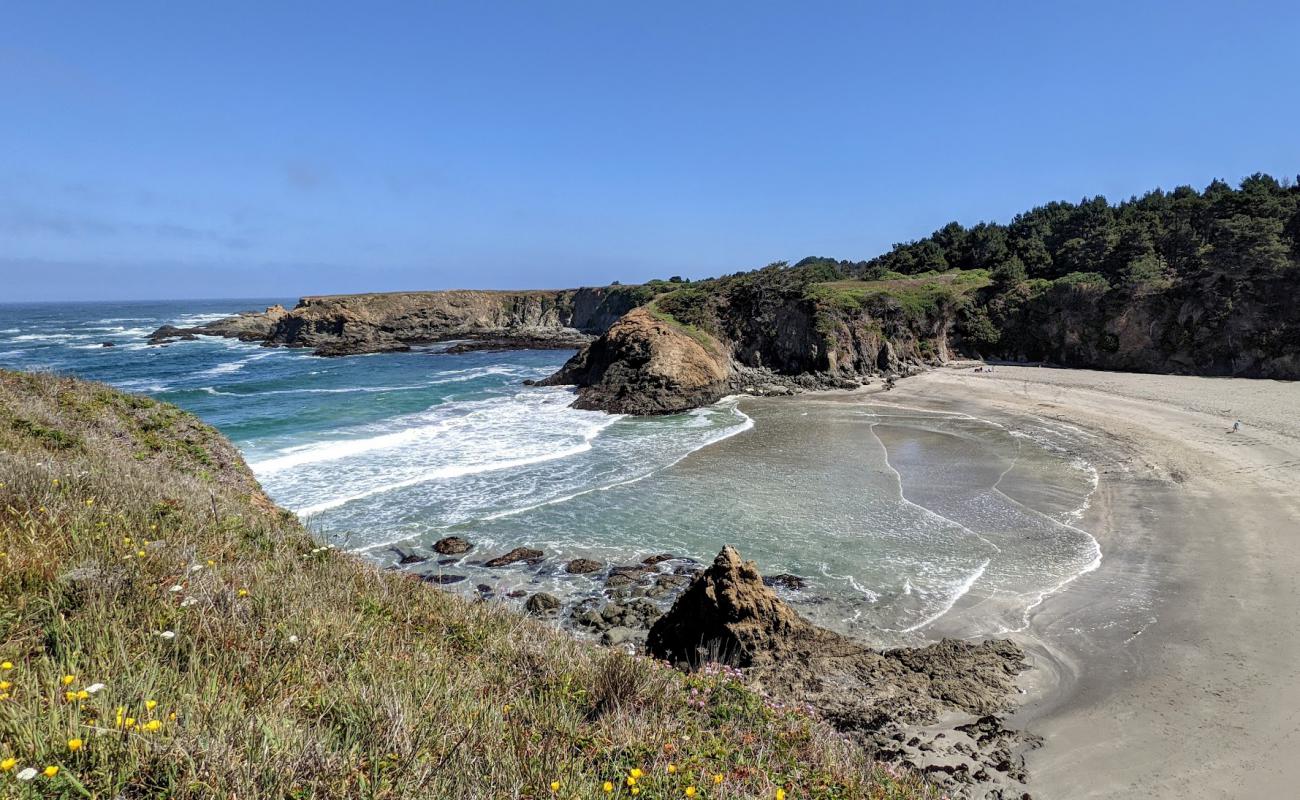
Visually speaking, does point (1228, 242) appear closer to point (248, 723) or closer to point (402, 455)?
point (402, 455)

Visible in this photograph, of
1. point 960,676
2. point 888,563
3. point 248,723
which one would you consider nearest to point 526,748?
point 248,723

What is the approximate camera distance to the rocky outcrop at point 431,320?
232 feet

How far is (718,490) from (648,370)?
1700 centimetres

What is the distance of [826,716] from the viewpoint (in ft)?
25.5

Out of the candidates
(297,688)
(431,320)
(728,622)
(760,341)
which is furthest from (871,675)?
(431,320)

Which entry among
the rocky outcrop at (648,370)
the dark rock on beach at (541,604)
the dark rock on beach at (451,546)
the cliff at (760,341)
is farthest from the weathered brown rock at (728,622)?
the cliff at (760,341)

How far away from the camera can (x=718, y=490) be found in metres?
18.4

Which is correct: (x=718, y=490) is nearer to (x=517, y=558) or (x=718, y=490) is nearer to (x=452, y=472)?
(x=517, y=558)

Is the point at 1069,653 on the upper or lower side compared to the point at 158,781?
lower

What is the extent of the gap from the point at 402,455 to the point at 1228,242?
1910 inches

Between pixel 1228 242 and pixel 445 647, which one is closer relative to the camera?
pixel 445 647

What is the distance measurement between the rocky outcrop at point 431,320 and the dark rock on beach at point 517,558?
53098 mm

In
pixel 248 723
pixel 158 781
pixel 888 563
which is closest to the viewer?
pixel 158 781

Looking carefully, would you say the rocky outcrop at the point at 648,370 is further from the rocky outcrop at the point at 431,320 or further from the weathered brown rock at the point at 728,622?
the rocky outcrop at the point at 431,320
